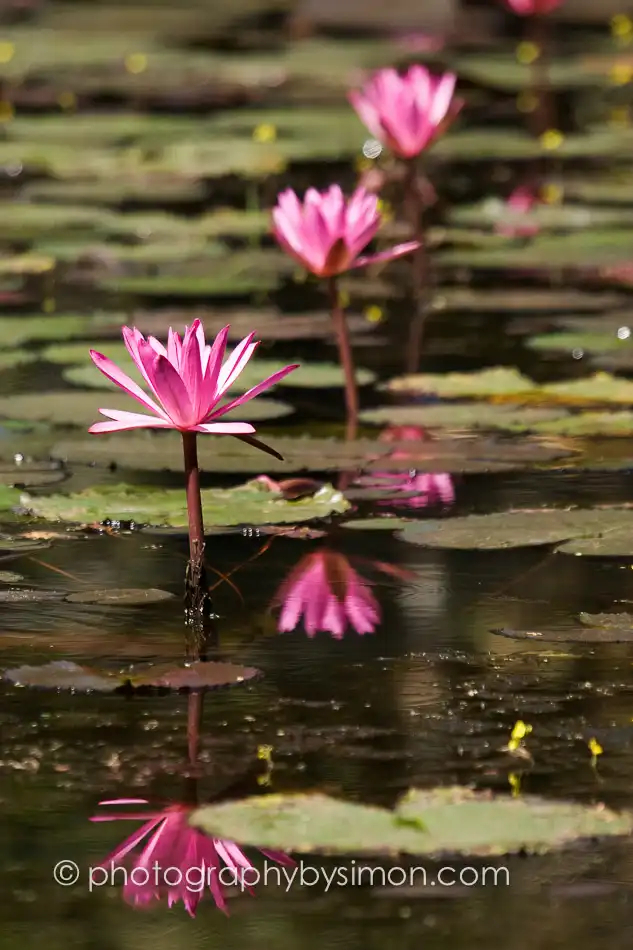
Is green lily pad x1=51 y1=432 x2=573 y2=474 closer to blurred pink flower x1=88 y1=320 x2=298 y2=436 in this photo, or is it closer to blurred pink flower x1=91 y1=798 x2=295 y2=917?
blurred pink flower x1=88 y1=320 x2=298 y2=436

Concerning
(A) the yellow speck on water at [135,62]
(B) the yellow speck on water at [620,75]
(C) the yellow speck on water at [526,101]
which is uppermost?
(A) the yellow speck on water at [135,62]

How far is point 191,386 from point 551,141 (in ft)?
20.5

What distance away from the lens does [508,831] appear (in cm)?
200

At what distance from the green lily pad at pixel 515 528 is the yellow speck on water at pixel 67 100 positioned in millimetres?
7978

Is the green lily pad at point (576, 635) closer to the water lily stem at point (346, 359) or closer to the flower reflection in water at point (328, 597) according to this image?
the flower reflection in water at point (328, 597)

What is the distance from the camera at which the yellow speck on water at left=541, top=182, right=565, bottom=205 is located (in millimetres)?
7457

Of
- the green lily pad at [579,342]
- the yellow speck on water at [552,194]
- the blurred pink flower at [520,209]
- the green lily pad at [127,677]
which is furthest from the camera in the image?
the yellow speck on water at [552,194]

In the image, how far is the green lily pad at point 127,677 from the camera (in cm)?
248

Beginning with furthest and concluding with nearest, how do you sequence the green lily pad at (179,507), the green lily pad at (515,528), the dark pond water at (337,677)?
the green lily pad at (179,507)
the green lily pad at (515,528)
the dark pond water at (337,677)

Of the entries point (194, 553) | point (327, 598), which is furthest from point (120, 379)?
point (327, 598)

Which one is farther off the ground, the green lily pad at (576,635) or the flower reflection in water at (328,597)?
the flower reflection in water at (328,597)

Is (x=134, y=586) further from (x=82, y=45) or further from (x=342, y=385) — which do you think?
(x=82, y=45)

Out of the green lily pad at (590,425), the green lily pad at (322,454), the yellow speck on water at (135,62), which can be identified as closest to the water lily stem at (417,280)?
the green lily pad at (590,425)

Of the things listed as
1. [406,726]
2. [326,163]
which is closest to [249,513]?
[406,726]
